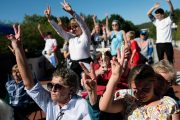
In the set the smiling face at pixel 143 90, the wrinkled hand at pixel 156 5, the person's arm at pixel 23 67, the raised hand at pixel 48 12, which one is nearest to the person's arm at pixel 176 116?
the smiling face at pixel 143 90

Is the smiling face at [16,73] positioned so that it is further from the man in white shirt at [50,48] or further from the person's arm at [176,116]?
the man in white shirt at [50,48]

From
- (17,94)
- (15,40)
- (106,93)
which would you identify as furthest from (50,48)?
(106,93)

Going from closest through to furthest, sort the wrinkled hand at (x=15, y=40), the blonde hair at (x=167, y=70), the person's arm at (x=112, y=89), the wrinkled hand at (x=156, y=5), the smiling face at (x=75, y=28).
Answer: the person's arm at (x=112, y=89)
the wrinkled hand at (x=15, y=40)
the blonde hair at (x=167, y=70)
the smiling face at (x=75, y=28)
the wrinkled hand at (x=156, y=5)

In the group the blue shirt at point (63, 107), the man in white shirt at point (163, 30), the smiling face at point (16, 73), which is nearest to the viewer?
the blue shirt at point (63, 107)

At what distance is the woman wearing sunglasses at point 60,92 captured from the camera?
303 centimetres

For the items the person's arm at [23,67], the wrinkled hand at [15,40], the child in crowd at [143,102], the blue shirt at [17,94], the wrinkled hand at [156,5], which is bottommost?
the blue shirt at [17,94]

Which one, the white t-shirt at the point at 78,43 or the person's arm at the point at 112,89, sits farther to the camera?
the white t-shirt at the point at 78,43

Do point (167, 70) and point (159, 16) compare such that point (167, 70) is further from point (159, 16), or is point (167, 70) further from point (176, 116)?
point (159, 16)

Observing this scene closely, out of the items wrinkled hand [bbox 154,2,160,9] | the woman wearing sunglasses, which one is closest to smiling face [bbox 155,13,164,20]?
wrinkled hand [bbox 154,2,160,9]

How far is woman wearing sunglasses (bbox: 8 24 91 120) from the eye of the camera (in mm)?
3031

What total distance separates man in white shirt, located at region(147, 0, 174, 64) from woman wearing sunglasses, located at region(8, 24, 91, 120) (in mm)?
5475

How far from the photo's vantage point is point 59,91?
304 centimetres

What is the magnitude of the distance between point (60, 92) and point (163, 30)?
572 cm

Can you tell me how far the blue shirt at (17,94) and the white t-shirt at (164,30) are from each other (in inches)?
169
